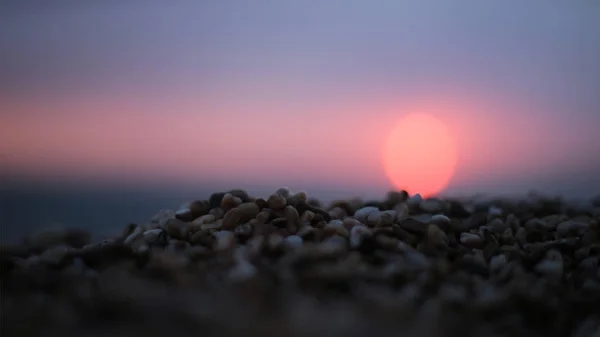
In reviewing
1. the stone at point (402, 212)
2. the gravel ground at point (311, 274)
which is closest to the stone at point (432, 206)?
the gravel ground at point (311, 274)

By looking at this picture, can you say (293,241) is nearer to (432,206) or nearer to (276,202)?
(276,202)

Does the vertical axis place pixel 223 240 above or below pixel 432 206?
below

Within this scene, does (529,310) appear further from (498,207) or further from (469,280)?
(498,207)

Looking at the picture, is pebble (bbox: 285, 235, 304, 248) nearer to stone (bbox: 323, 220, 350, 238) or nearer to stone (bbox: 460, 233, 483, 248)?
stone (bbox: 323, 220, 350, 238)


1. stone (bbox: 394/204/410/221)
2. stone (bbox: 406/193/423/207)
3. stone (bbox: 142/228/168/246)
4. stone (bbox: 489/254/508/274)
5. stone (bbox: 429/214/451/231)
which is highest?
stone (bbox: 406/193/423/207)

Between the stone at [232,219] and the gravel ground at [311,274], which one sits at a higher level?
the stone at [232,219]

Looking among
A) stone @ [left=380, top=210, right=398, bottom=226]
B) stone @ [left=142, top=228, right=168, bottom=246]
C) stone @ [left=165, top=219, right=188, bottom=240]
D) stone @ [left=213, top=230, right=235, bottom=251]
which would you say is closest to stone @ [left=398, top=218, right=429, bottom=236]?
stone @ [left=380, top=210, right=398, bottom=226]

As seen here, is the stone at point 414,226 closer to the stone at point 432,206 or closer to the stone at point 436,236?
the stone at point 436,236

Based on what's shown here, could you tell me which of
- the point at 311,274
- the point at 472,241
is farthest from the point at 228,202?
the point at 472,241

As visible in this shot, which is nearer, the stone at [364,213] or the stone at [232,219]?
the stone at [232,219]
